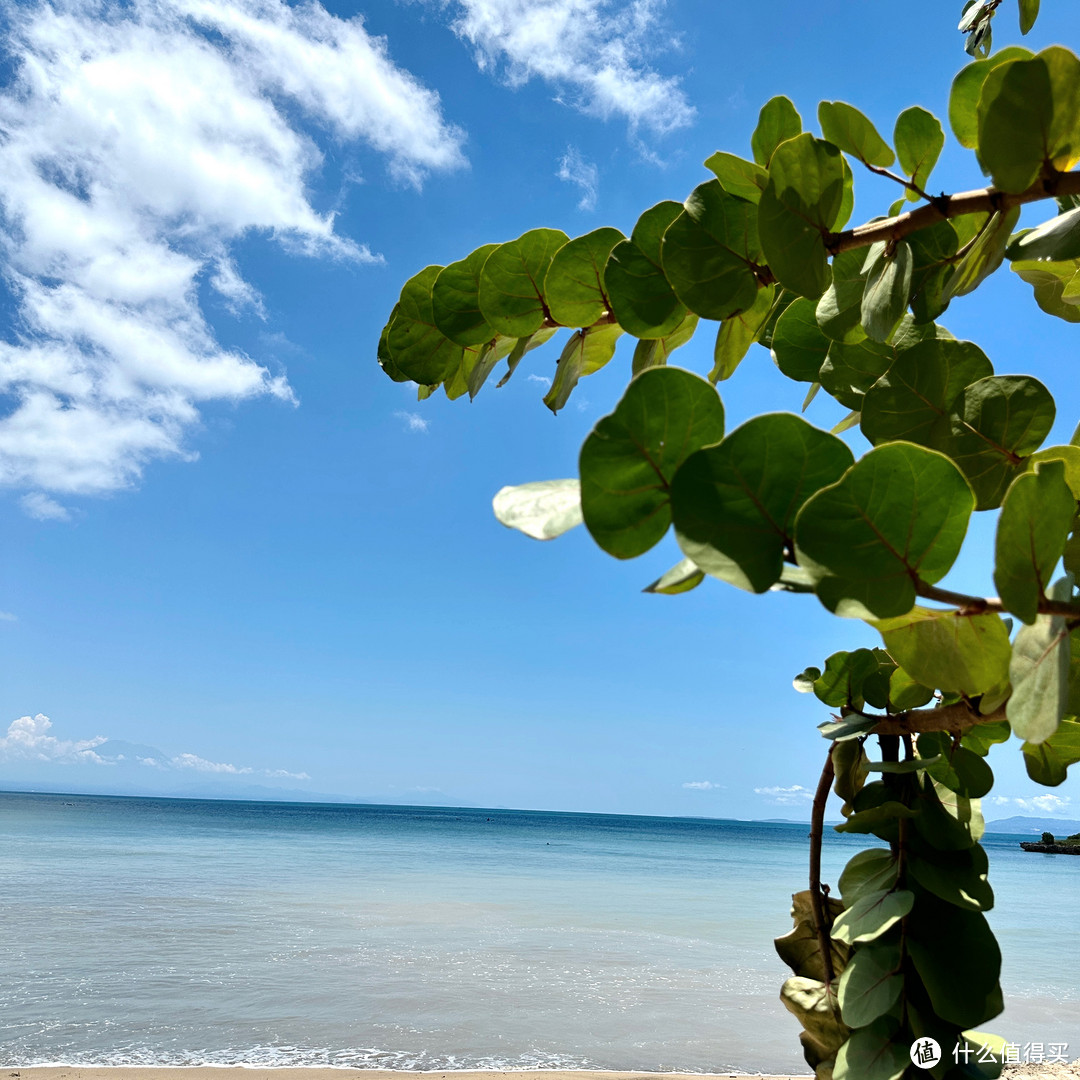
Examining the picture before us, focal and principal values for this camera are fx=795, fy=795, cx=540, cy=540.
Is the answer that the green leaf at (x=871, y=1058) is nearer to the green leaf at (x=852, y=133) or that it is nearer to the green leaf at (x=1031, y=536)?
the green leaf at (x=1031, y=536)

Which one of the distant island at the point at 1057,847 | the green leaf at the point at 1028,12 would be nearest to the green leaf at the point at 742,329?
the green leaf at the point at 1028,12

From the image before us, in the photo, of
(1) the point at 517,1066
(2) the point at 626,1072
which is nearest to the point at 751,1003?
(2) the point at 626,1072

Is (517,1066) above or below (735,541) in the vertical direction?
below

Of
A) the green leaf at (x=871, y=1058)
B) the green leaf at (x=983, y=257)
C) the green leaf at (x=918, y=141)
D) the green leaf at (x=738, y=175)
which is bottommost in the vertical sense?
the green leaf at (x=871, y=1058)

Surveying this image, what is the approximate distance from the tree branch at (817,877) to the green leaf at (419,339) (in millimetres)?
271

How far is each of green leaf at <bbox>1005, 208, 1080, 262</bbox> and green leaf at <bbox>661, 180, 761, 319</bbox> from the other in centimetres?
9

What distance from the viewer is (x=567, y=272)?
1.06 feet

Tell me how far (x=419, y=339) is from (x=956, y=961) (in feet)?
1.14

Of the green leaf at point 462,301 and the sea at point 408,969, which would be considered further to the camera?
the sea at point 408,969

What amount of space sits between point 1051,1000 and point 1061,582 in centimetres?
984

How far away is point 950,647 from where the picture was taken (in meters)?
0.20

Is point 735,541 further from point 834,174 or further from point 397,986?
A: point 397,986

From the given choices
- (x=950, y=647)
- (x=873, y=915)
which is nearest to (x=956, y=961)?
(x=873, y=915)

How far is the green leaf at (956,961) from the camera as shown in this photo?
0.93 feet
